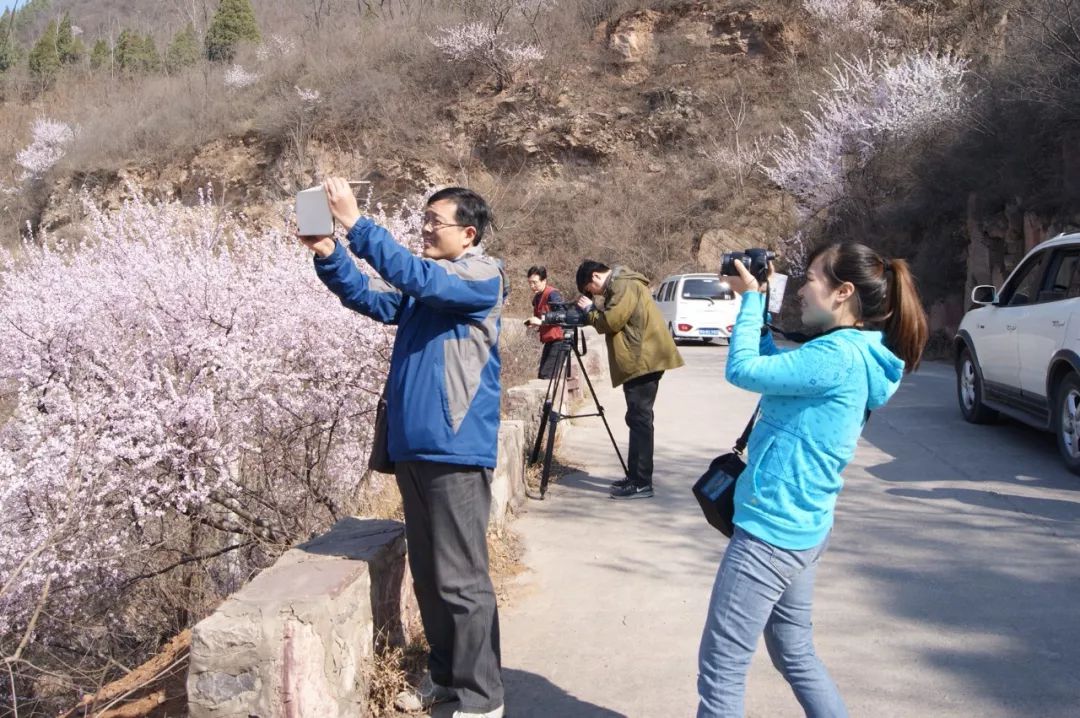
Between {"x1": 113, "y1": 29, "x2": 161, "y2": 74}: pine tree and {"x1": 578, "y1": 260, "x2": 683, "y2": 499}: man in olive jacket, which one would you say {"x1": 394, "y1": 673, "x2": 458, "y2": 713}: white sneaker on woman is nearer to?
{"x1": 578, "y1": 260, "x2": 683, "y2": 499}: man in olive jacket

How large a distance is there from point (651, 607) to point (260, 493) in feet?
9.70

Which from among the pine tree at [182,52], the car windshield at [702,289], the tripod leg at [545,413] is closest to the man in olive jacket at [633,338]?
the tripod leg at [545,413]

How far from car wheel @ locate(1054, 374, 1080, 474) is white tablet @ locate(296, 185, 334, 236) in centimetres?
627

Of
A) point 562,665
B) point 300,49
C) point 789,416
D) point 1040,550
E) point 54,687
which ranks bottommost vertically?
point 54,687

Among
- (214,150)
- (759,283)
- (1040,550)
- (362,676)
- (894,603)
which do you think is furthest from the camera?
(214,150)

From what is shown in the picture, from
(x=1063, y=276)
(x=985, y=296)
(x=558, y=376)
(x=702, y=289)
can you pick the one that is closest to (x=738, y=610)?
(x=558, y=376)

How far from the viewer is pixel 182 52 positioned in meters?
61.5

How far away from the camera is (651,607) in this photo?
4.70 m

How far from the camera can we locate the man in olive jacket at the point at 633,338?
6570 millimetres

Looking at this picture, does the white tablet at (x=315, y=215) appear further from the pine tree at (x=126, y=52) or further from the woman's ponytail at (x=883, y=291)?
the pine tree at (x=126, y=52)

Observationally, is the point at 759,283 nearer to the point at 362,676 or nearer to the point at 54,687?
the point at 362,676

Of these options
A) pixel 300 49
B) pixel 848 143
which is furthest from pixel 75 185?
pixel 848 143

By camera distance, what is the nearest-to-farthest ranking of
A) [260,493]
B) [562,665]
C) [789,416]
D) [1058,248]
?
[789,416] → [562,665] → [260,493] → [1058,248]

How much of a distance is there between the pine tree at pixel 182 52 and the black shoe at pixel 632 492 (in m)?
59.5
